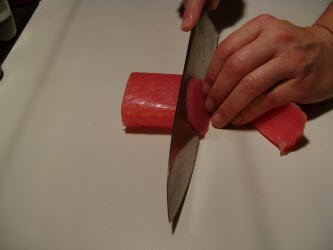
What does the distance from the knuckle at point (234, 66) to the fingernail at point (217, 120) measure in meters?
0.15

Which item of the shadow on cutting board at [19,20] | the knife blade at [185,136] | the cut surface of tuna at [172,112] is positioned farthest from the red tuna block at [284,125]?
the shadow on cutting board at [19,20]

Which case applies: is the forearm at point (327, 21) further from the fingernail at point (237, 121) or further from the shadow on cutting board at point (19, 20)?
the shadow on cutting board at point (19, 20)

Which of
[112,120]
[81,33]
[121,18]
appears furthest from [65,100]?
[121,18]

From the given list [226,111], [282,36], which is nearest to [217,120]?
[226,111]

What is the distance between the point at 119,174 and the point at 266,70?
1.74 feet

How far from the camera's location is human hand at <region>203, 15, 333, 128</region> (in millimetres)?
951

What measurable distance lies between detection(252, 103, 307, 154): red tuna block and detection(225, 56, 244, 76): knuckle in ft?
0.61

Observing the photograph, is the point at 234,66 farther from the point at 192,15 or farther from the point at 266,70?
the point at 192,15

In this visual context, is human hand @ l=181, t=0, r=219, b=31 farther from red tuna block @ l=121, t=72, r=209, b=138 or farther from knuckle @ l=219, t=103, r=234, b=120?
knuckle @ l=219, t=103, r=234, b=120

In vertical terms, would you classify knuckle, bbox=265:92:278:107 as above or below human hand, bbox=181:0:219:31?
below

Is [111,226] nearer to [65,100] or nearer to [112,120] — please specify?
[112,120]

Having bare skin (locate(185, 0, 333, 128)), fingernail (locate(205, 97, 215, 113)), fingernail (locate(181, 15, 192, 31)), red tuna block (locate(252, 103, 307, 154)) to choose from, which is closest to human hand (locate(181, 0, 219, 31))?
fingernail (locate(181, 15, 192, 31))

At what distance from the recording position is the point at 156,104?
1056 millimetres

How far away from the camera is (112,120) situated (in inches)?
45.1
